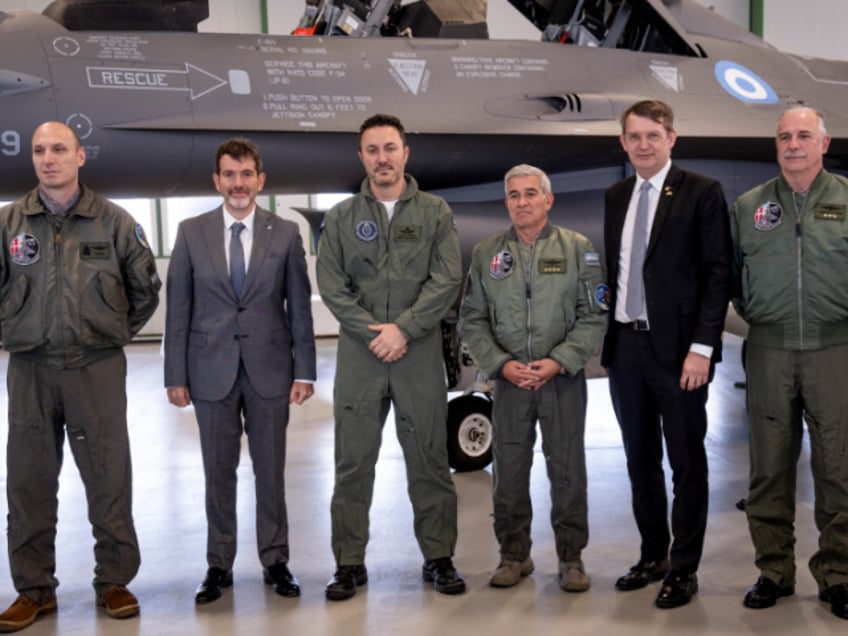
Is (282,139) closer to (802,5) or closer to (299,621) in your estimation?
(299,621)

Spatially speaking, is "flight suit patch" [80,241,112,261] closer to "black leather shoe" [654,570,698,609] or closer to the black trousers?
the black trousers

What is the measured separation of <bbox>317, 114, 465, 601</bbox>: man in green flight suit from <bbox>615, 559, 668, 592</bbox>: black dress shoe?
692mm

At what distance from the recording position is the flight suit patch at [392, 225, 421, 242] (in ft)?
13.2

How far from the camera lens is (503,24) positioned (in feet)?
51.5

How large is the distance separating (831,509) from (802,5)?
14.5 meters

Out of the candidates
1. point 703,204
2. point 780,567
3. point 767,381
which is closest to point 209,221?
point 703,204

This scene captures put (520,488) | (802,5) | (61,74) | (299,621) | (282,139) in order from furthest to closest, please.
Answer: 1. (802,5)
2. (282,139)
3. (61,74)
4. (520,488)
5. (299,621)

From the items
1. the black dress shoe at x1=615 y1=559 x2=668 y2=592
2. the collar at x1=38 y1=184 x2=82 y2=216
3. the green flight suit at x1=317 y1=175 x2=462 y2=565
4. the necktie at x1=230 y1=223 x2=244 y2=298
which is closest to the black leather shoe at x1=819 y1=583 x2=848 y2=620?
the black dress shoe at x1=615 y1=559 x2=668 y2=592

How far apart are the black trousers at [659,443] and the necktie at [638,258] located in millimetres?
118

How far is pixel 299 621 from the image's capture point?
3709 millimetres

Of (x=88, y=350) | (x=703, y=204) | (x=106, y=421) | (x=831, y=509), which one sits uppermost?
(x=703, y=204)

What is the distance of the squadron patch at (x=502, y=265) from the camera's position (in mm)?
4051

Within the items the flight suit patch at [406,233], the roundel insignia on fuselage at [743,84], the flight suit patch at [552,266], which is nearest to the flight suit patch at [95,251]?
the flight suit patch at [406,233]

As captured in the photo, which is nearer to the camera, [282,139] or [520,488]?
[520,488]
